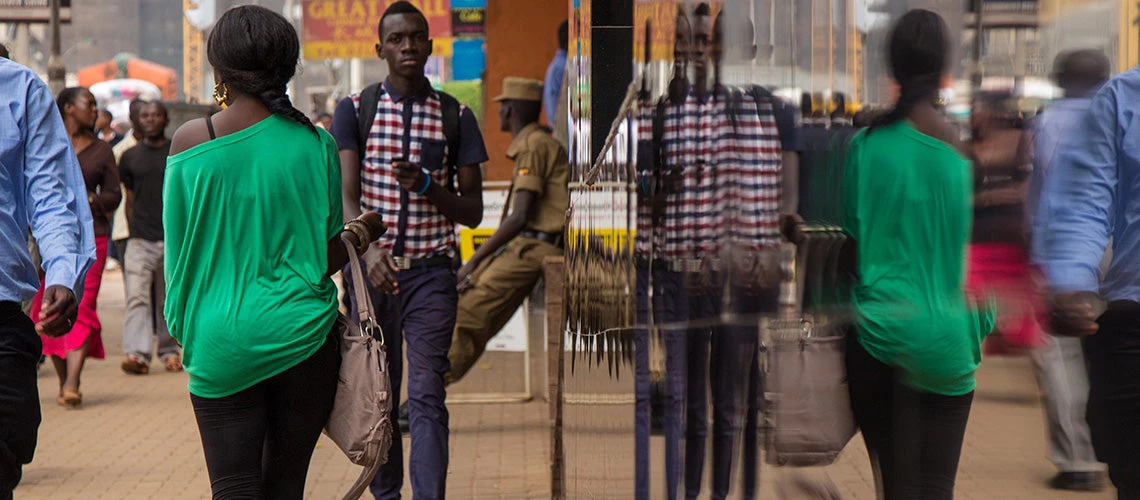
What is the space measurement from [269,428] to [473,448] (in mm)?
4216

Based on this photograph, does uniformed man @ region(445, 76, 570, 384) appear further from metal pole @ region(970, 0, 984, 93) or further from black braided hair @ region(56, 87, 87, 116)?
metal pole @ region(970, 0, 984, 93)

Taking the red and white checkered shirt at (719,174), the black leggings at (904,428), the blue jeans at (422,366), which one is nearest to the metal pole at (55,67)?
the blue jeans at (422,366)

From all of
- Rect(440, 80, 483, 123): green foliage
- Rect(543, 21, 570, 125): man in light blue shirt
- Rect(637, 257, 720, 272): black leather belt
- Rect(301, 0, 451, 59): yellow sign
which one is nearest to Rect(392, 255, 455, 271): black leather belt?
Rect(637, 257, 720, 272): black leather belt

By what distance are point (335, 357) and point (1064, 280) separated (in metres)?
2.55

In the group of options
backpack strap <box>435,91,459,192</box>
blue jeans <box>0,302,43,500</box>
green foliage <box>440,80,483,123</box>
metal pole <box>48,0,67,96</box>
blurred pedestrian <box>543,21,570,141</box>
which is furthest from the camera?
green foliage <box>440,80,483,123</box>

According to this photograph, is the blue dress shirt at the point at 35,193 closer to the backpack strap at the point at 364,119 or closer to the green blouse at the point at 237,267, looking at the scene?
the green blouse at the point at 237,267

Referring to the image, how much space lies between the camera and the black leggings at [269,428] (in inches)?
145

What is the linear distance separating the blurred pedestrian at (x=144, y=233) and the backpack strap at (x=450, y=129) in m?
6.00

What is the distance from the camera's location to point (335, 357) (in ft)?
12.6

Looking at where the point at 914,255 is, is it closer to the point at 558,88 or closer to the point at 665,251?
the point at 665,251

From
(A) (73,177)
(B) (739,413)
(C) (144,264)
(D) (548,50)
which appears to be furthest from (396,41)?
(D) (548,50)

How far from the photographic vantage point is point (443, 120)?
5727 mm

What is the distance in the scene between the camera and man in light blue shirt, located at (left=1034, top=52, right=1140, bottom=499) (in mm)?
1532

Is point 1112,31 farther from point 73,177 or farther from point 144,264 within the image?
point 144,264
